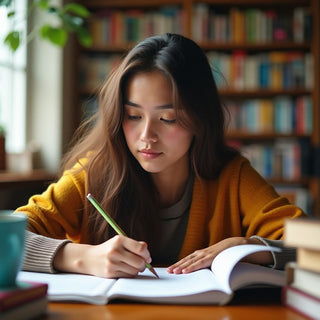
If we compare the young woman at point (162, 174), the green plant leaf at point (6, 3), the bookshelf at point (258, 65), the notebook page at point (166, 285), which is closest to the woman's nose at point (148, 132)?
the young woman at point (162, 174)

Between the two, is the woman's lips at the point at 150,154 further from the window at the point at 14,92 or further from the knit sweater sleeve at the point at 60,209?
the window at the point at 14,92

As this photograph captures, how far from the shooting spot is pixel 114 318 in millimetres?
661

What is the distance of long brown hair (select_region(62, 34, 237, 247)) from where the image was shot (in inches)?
48.9

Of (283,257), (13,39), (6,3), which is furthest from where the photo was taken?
(13,39)

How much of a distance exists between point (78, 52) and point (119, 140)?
2578mm

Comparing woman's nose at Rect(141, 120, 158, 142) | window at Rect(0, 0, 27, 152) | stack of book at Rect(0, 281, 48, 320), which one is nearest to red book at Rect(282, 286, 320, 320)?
stack of book at Rect(0, 281, 48, 320)

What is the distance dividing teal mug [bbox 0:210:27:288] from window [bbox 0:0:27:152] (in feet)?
8.19

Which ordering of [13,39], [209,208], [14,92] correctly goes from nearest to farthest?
[209,208], [13,39], [14,92]

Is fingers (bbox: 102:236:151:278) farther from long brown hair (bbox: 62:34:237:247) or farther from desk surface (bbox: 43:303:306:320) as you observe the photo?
long brown hair (bbox: 62:34:237:247)

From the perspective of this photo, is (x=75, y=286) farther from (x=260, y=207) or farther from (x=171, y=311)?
(x=260, y=207)

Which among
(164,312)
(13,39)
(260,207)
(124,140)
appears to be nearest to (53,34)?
(13,39)

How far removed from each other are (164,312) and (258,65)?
312 cm

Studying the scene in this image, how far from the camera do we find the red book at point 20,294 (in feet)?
1.96

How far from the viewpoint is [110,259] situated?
890mm
